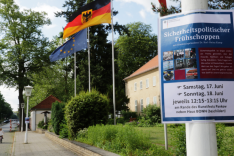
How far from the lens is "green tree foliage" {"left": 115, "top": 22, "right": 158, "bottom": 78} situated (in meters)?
50.9

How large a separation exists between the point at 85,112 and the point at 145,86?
24616mm

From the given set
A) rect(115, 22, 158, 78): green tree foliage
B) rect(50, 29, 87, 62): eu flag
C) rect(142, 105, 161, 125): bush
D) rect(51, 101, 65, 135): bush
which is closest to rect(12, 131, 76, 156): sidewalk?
rect(51, 101, 65, 135): bush

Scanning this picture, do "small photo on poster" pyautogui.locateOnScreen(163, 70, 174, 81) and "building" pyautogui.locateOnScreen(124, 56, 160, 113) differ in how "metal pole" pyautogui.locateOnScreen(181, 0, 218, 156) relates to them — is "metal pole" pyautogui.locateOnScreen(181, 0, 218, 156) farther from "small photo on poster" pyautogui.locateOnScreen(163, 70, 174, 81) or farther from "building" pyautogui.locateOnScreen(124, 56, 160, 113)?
"building" pyautogui.locateOnScreen(124, 56, 160, 113)

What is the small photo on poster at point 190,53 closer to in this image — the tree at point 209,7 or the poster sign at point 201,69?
the poster sign at point 201,69

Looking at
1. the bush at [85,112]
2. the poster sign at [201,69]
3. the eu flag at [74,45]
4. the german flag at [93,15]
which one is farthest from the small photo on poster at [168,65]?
the eu flag at [74,45]

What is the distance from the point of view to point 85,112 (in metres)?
14.2

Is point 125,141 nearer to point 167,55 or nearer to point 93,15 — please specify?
point 167,55

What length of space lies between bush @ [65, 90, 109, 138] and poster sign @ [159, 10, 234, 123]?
11300mm

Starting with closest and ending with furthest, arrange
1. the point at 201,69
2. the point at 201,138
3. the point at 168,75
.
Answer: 1. the point at 201,138
2. the point at 201,69
3. the point at 168,75

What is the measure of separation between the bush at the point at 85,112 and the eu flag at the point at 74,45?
191 inches

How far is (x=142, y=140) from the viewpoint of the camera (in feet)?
26.8

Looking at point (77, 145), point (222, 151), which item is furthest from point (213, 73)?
point (77, 145)

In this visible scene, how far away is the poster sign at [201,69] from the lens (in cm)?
302

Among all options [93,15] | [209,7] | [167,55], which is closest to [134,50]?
[93,15]
